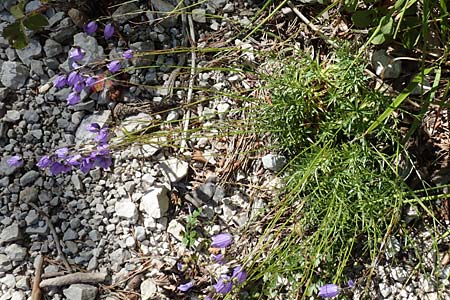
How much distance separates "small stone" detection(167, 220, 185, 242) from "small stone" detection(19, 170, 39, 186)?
45cm

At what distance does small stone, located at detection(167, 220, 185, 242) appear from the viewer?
81.4 inches

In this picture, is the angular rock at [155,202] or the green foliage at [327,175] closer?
the green foliage at [327,175]

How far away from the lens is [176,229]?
2.08 m

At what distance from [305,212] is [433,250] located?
Result: 0.37m

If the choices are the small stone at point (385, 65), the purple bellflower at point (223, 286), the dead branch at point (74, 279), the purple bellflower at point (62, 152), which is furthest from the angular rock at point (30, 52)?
the small stone at point (385, 65)

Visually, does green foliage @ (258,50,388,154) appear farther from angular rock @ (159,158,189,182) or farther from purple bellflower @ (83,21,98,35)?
purple bellflower @ (83,21,98,35)

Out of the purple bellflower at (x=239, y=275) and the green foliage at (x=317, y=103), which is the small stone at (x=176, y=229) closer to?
the purple bellflower at (x=239, y=275)

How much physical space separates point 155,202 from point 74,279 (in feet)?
1.09

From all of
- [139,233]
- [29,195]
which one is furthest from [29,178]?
[139,233]

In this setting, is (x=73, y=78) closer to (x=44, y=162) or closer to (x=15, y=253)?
(x=44, y=162)

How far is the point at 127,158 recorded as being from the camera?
2.14 meters

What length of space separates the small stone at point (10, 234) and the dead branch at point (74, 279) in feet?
0.54

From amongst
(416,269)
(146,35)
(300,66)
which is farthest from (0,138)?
(416,269)

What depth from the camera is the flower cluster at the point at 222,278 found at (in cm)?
190
